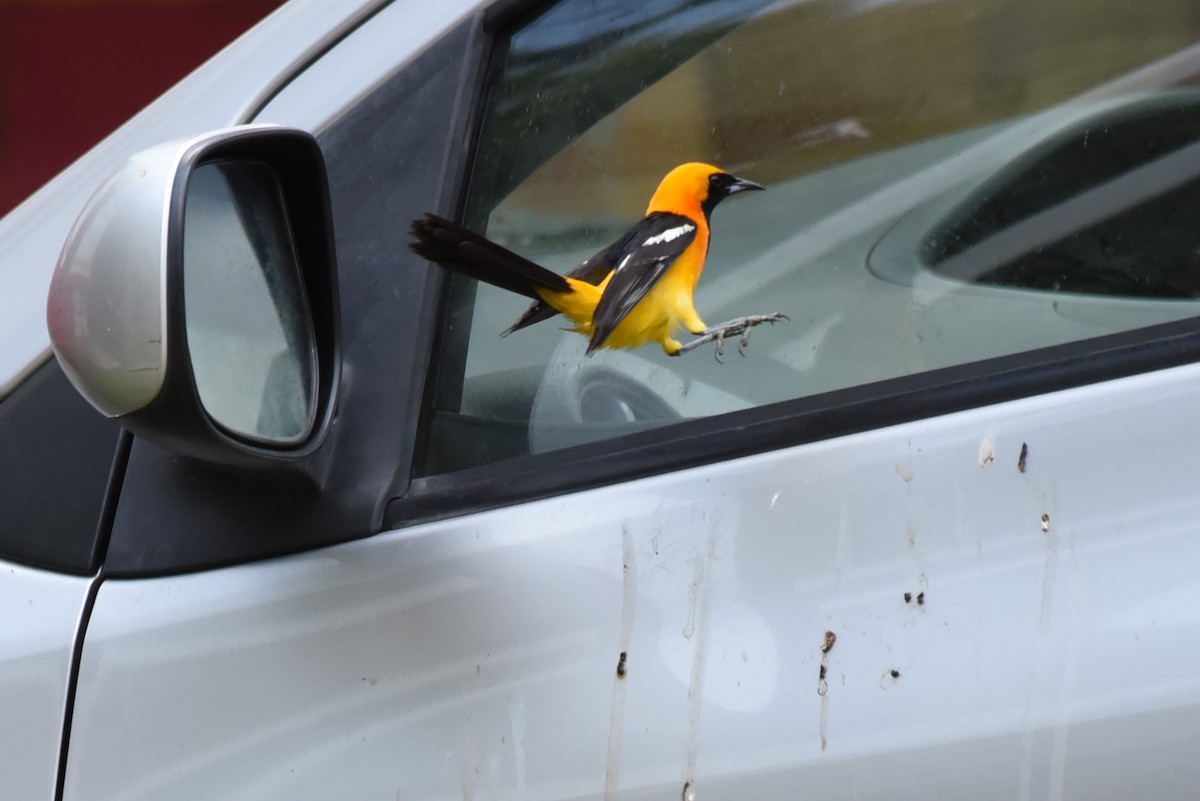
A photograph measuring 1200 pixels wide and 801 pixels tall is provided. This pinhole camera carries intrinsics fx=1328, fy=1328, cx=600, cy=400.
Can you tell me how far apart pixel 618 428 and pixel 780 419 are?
8.9 inches

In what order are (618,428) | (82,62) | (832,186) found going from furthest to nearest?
(82,62), (832,186), (618,428)

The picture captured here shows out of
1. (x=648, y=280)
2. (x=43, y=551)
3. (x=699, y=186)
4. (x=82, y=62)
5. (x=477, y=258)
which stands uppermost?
(x=82, y=62)

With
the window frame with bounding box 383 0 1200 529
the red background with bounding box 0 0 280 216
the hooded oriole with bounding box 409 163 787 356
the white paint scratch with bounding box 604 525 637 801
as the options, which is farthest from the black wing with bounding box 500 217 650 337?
the red background with bounding box 0 0 280 216

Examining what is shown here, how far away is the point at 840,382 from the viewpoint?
1398 mm

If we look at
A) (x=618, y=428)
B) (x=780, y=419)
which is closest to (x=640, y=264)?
(x=618, y=428)

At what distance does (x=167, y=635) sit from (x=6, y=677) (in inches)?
8.2

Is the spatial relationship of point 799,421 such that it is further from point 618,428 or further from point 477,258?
point 477,258

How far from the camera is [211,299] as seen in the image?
141 cm

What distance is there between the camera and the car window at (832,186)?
1.42 m

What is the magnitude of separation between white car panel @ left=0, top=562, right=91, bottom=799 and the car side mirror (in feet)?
1.00

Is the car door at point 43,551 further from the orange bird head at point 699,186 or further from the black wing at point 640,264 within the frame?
the orange bird head at point 699,186

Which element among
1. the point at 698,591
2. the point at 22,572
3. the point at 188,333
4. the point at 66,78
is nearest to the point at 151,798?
the point at 22,572

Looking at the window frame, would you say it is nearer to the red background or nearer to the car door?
the car door

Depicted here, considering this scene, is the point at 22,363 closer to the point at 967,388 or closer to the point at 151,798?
the point at 151,798
